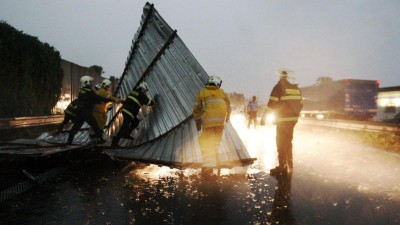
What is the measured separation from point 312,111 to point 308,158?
22766 mm

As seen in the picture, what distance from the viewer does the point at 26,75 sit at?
12.6 meters

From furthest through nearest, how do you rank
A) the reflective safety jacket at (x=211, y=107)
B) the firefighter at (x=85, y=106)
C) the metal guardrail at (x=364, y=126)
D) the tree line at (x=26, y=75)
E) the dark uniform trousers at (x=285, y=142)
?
the tree line at (x=26, y=75) < the metal guardrail at (x=364, y=126) < the firefighter at (x=85, y=106) < the dark uniform trousers at (x=285, y=142) < the reflective safety jacket at (x=211, y=107)

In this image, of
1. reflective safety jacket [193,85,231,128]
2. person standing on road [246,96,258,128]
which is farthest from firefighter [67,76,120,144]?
person standing on road [246,96,258,128]

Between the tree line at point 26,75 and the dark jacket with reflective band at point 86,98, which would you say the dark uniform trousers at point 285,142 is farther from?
the tree line at point 26,75

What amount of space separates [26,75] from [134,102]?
7.59 metres

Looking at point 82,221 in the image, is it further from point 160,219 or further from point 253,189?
point 253,189

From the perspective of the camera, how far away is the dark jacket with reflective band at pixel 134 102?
7.39 meters

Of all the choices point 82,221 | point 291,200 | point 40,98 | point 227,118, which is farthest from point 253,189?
point 40,98

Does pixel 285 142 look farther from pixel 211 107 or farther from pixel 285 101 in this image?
pixel 211 107

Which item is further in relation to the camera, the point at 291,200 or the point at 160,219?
the point at 291,200

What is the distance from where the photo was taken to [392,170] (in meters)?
6.43

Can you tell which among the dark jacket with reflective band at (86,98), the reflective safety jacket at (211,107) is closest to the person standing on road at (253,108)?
the dark jacket with reflective band at (86,98)

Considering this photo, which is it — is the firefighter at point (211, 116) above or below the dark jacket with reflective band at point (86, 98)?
below

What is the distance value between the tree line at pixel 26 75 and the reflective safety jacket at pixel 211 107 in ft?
29.5
